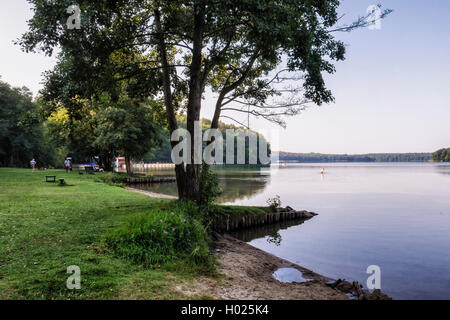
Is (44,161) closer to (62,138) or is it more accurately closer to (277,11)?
(62,138)

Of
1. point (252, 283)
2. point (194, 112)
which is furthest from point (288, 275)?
point (194, 112)

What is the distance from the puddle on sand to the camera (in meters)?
8.52

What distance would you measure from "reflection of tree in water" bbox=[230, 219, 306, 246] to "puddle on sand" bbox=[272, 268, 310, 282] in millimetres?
4419

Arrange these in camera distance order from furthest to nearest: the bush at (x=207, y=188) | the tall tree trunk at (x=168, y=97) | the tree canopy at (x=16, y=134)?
the tree canopy at (x=16, y=134) < the bush at (x=207, y=188) < the tall tree trunk at (x=168, y=97)

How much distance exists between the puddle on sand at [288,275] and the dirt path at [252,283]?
16 centimetres

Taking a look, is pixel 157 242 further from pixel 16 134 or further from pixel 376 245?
pixel 16 134

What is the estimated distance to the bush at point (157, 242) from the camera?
6734mm

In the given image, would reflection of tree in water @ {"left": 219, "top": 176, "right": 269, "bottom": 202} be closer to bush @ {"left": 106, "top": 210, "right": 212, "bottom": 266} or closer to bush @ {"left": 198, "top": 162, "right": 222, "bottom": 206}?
bush @ {"left": 198, "top": 162, "right": 222, "bottom": 206}

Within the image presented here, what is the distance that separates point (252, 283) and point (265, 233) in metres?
8.66

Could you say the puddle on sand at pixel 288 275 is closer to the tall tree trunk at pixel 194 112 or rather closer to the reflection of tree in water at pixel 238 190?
the tall tree trunk at pixel 194 112

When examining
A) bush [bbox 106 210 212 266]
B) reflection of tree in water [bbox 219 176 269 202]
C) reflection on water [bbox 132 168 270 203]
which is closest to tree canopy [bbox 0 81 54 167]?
reflection on water [bbox 132 168 270 203]

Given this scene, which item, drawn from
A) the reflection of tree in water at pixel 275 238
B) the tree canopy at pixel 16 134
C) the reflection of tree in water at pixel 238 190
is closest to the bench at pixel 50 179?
the reflection of tree in water at pixel 238 190
